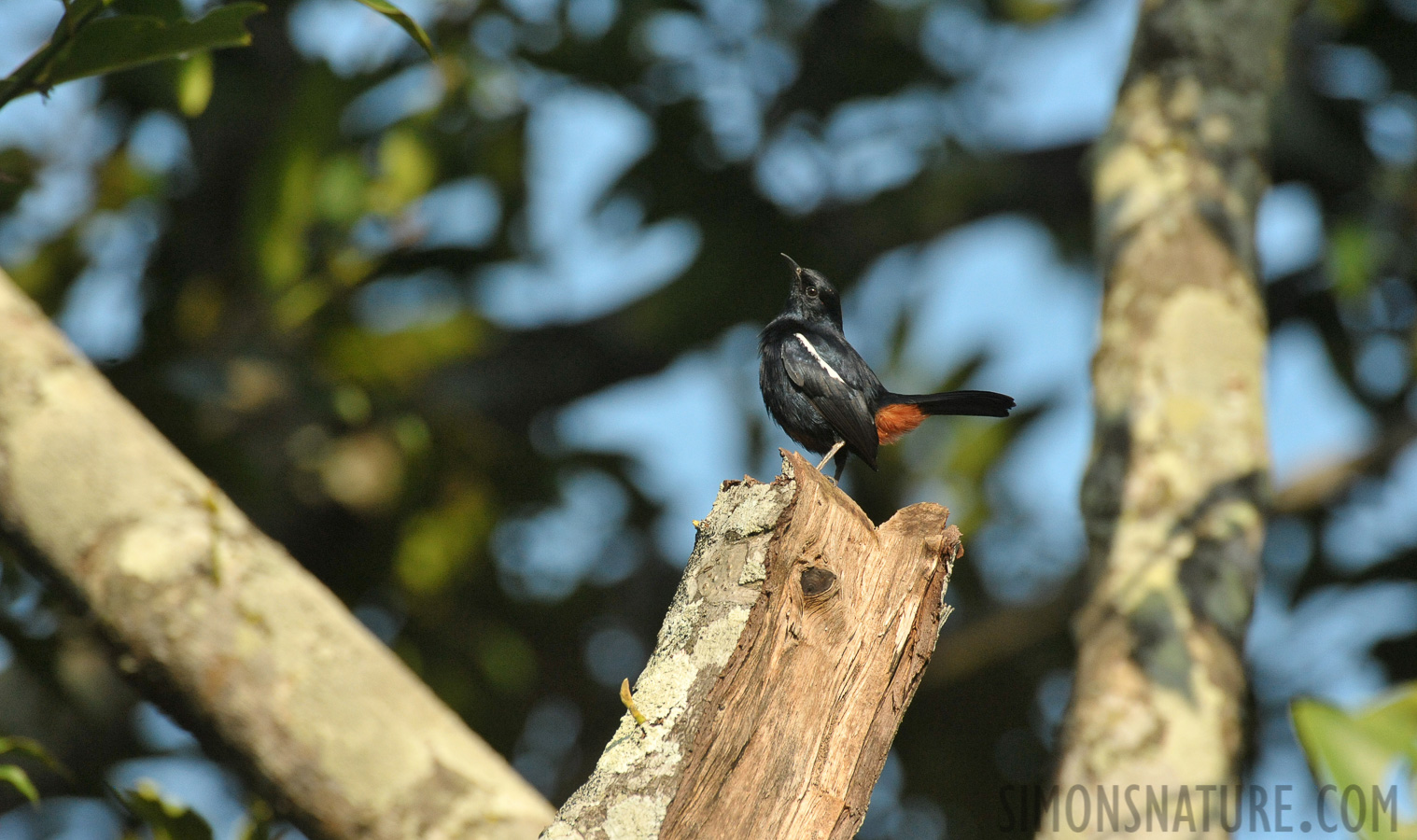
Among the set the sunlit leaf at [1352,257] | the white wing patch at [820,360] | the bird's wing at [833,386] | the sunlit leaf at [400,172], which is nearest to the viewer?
the bird's wing at [833,386]

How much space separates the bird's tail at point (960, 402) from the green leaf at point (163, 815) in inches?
112

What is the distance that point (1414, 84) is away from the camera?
19.3 feet

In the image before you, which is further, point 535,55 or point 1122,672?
point 535,55

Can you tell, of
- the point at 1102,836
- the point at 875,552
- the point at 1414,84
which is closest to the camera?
the point at 875,552

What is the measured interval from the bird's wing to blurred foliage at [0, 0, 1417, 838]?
157cm

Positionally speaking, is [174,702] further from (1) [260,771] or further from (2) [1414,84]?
(2) [1414,84]

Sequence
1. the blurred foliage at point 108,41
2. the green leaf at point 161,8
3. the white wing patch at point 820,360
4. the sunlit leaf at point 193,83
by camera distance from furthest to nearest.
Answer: the white wing patch at point 820,360
the sunlit leaf at point 193,83
the green leaf at point 161,8
the blurred foliage at point 108,41

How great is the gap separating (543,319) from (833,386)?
251 centimetres

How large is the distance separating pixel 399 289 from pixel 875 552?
175 inches

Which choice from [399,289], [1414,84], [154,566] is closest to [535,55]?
[399,289]

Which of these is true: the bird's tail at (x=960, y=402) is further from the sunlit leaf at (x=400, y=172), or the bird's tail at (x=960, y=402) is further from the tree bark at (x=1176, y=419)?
the sunlit leaf at (x=400, y=172)

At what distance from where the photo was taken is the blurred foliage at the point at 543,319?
5.71 m

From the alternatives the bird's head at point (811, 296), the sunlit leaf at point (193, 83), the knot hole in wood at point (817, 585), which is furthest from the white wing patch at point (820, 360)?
the sunlit leaf at point (193, 83)

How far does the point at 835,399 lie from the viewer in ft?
13.9
